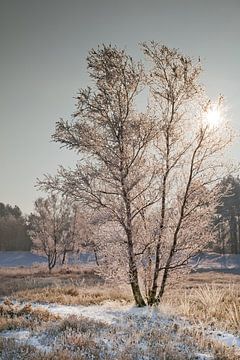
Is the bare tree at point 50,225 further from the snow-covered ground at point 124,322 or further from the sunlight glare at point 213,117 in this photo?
the sunlight glare at point 213,117

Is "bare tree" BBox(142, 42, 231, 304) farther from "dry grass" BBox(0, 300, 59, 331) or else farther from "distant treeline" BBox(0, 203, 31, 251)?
"distant treeline" BBox(0, 203, 31, 251)

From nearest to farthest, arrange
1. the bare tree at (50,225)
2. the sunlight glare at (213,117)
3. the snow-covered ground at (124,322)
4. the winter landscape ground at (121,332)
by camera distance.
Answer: the winter landscape ground at (121,332), the snow-covered ground at (124,322), the sunlight glare at (213,117), the bare tree at (50,225)

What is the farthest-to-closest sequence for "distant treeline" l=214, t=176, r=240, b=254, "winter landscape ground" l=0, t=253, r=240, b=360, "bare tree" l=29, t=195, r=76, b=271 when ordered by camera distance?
"distant treeline" l=214, t=176, r=240, b=254, "bare tree" l=29, t=195, r=76, b=271, "winter landscape ground" l=0, t=253, r=240, b=360

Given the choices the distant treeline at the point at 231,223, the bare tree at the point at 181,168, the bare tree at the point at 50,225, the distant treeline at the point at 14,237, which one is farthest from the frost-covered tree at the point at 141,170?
the distant treeline at the point at 14,237

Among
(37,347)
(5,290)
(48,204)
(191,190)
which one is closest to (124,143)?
(191,190)

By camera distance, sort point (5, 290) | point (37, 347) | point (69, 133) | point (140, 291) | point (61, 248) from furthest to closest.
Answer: point (61, 248) → point (5, 290) → point (140, 291) → point (69, 133) → point (37, 347)

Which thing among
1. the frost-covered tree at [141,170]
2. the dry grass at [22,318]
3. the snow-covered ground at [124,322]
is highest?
the frost-covered tree at [141,170]

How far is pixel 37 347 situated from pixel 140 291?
5905mm

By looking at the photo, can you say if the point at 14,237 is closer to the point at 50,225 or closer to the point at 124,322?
the point at 50,225

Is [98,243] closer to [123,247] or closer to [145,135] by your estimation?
[123,247]

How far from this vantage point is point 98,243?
11133 millimetres

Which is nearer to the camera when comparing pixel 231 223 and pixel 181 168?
pixel 181 168

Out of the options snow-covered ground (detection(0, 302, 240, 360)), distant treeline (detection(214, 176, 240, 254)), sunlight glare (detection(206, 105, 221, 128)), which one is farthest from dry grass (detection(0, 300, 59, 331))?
distant treeline (detection(214, 176, 240, 254))

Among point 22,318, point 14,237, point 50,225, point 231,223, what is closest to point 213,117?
point 22,318
